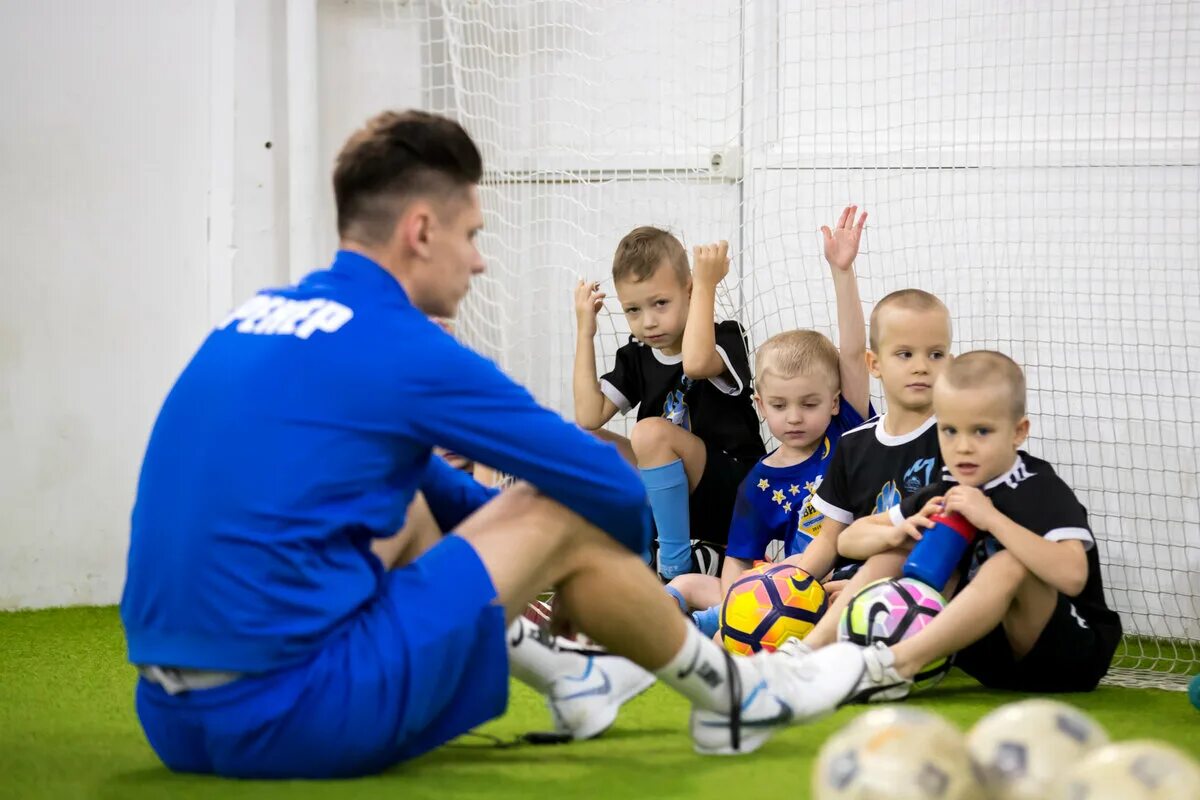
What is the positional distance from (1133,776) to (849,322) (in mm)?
2289

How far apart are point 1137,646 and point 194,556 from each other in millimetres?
2840

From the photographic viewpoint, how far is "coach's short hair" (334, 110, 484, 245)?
201cm

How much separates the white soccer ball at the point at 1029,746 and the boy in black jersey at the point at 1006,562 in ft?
3.32

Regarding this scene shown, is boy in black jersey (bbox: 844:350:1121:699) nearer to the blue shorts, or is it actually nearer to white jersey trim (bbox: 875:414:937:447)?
white jersey trim (bbox: 875:414:937:447)

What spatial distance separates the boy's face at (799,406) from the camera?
3477 millimetres

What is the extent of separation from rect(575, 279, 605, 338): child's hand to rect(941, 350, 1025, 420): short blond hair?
55.0 inches

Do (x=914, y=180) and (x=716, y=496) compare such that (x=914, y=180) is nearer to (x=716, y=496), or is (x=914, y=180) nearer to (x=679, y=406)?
(x=679, y=406)

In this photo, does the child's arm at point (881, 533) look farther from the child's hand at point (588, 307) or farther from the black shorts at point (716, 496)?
the child's hand at point (588, 307)

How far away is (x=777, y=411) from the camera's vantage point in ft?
11.6

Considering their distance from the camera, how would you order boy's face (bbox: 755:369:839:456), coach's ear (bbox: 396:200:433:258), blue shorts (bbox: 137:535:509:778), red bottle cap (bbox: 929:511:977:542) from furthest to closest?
boy's face (bbox: 755:369:839:456)
red bottle cap (bbox: 929:511:977:542)
coach's ear (bbox: 396:200:433:258)
blue shorts (bbox: 137:535:509:778)

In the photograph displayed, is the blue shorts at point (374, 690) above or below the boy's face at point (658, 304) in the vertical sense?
below

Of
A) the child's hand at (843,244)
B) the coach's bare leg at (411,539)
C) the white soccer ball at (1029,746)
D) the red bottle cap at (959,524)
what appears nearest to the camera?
the white soccer ball at (1029,746)

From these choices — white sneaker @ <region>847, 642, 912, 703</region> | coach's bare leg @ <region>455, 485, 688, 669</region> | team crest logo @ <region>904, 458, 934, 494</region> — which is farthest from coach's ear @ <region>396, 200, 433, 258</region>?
team crest logo @ <region>904, 458, 934, 494</region>

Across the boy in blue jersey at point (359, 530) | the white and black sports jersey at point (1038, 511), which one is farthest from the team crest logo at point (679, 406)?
the boy in blue jersey at point (359, 530)
